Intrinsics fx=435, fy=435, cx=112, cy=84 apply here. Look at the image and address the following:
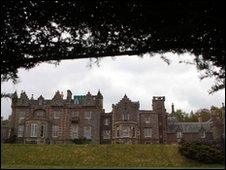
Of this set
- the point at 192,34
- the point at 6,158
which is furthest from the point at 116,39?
the point at 6,158

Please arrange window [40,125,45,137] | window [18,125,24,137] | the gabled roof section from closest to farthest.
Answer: window [40,125,45,137]
window [18,125,24,137]
the gabled roof section

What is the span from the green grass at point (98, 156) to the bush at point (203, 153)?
0.71m

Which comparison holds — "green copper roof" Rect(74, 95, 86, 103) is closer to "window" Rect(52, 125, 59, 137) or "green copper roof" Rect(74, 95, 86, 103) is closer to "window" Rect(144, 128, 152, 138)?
"window" Rect(52, 125, 59, 137)

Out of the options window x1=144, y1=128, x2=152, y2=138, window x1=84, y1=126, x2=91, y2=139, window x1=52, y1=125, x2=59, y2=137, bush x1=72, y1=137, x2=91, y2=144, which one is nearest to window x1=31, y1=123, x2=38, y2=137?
window x1=52, y1=125, x2=59, y2=137

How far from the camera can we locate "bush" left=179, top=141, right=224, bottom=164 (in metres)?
40.5

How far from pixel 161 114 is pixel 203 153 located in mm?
33406

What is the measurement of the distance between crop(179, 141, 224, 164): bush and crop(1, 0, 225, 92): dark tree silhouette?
1323 inches

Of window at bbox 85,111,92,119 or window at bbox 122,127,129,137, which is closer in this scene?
window at bbox 122,127,129,137

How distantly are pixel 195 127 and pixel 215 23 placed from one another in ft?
241

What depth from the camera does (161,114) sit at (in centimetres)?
7438

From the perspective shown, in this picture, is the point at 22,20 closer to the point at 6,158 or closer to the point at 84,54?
the point at 84,54

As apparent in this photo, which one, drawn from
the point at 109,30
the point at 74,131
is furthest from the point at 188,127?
the point at 109,30

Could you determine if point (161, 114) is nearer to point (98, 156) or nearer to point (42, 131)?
point (42, 131)

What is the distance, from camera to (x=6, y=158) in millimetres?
38625
